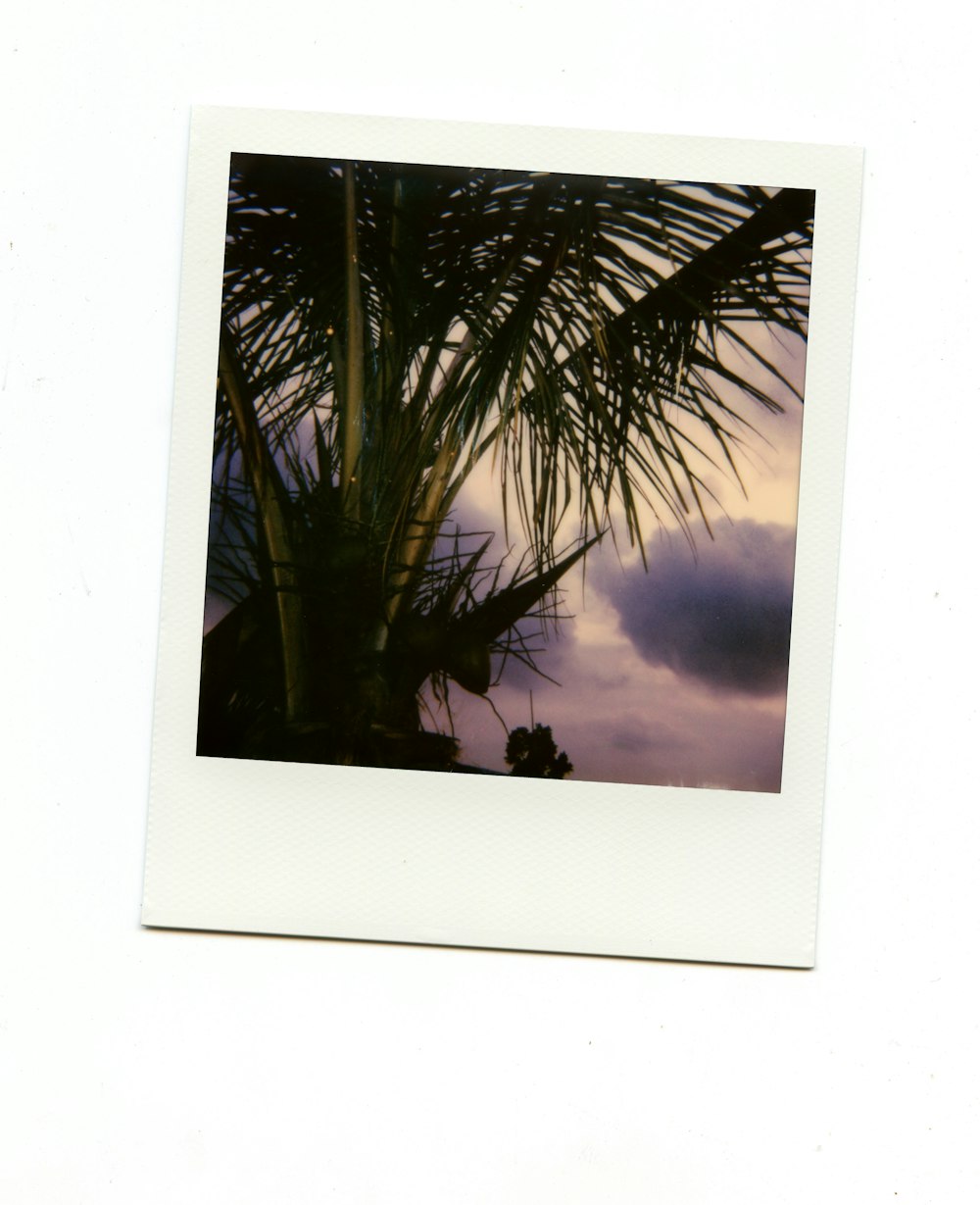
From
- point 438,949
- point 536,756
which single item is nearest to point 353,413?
point 536,756

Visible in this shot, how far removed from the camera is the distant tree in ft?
3.26

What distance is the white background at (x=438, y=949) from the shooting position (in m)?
1.00

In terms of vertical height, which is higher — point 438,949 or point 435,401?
point 435,401

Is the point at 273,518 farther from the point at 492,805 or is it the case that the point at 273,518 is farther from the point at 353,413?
the point at 492,805

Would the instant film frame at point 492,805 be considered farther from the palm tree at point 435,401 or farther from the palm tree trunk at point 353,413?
the palm tree trunk at point 353,413

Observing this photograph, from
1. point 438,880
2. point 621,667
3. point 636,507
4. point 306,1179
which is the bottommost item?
point 306,1179

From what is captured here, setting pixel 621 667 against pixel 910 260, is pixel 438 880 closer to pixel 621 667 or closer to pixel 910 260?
pixel 621 667

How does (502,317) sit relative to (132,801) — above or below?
above

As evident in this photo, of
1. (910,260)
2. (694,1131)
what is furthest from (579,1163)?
(910,260)

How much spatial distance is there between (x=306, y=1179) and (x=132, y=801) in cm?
42

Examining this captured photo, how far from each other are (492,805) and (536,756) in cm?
7

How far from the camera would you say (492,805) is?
100 cm

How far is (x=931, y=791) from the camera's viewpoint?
3.35 feet

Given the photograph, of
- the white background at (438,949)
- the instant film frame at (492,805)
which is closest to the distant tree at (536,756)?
the instant film frame at (492,805)
